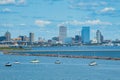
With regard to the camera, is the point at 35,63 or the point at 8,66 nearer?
the point at 8,66

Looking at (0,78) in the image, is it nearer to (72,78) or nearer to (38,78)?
(38,78)

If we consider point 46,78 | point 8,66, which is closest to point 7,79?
point 46,78

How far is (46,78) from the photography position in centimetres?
9806

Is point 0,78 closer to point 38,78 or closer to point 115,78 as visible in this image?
point 38,78

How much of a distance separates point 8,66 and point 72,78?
49.6 meters

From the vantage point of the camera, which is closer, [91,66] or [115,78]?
[115,78]

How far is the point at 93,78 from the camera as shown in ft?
325

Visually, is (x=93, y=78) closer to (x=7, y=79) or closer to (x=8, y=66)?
(x=7, y=79)

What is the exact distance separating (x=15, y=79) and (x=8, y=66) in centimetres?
4934

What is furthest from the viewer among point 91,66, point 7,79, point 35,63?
point 35,63

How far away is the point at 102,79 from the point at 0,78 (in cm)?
1943

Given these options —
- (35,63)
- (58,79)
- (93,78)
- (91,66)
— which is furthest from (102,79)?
(35,63)

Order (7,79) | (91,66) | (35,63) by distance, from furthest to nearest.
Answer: (35,63) < (91,66) < (7,79)

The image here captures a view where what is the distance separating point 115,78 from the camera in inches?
3898
